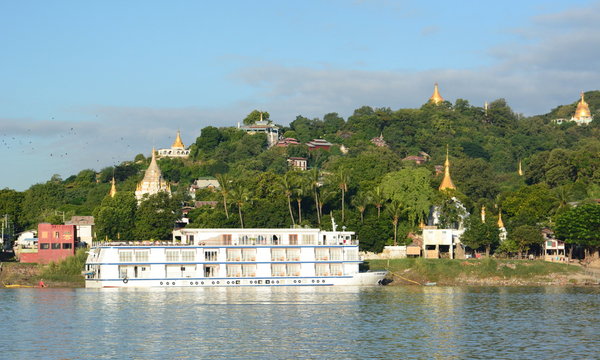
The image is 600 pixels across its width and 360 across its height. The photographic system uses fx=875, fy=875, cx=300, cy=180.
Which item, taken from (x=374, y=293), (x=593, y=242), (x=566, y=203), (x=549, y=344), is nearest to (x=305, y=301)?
(x=374, y=293)

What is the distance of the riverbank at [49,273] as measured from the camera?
9694 centimetres

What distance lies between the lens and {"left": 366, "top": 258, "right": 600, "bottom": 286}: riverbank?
9644 cm

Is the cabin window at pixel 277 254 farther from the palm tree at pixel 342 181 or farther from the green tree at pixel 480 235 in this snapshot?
the green tree at pixel 480 235

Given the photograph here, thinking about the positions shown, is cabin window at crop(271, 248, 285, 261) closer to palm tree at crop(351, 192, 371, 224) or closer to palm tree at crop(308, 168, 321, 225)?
palm tree at crop(308, 168, 321, 225)

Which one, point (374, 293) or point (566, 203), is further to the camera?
point (566, 203)

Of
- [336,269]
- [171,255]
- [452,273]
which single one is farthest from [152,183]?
[452,273]

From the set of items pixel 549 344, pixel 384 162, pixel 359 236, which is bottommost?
pixel 549 344

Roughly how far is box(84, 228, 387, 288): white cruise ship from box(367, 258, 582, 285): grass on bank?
5805 mm

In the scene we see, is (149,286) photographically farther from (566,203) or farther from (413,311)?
(566,203)

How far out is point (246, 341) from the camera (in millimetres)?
51719

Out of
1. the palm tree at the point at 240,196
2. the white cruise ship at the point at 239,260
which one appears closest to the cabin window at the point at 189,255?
the white cruise ship at the point at 239,260

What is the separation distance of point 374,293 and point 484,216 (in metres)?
35.6

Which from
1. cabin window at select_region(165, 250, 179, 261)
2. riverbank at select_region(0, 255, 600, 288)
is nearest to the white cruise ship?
cabin window at select_region(165, 250, 179, 261)

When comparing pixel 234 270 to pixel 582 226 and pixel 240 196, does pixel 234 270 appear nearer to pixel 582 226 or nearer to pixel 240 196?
pixel 240 196
